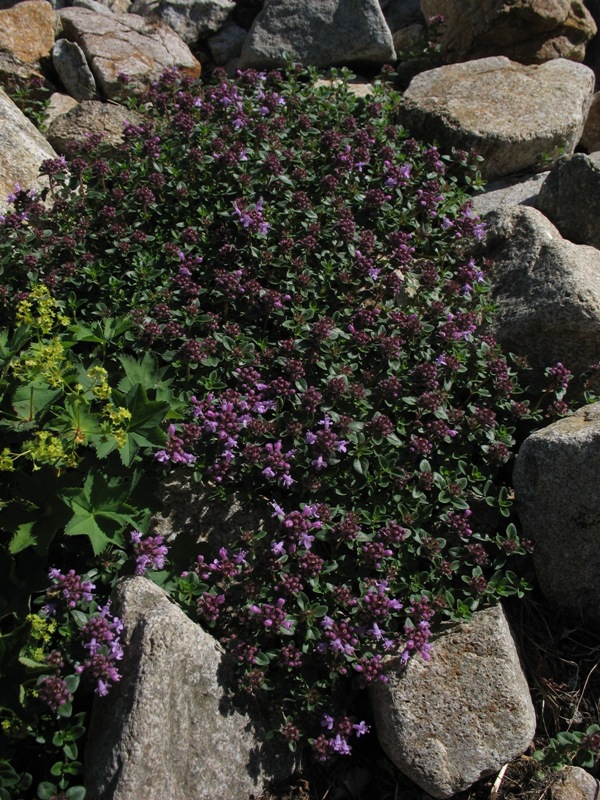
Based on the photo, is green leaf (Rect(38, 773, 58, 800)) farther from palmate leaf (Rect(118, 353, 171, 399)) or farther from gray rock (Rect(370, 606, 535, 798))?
palmate leaf (Rect(118, 353, 171, 399))

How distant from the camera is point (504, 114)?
6043 millimetres

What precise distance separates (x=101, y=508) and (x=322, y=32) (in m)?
5.75

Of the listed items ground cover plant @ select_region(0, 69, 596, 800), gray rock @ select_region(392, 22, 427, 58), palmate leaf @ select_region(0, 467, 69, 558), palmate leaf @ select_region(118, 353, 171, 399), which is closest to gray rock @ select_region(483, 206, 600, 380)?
ground cover plant @ select_region(0, 69, 596, 800)

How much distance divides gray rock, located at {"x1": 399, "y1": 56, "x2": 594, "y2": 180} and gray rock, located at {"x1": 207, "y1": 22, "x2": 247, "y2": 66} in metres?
2.68

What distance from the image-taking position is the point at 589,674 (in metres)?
4.06

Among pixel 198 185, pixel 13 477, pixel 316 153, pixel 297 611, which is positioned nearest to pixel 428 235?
pixel 316 153

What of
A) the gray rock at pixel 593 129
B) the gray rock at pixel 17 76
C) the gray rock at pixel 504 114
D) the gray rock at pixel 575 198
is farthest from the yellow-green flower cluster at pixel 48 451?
A: the gray rock at pixel 593 129

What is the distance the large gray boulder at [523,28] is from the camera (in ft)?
22.9

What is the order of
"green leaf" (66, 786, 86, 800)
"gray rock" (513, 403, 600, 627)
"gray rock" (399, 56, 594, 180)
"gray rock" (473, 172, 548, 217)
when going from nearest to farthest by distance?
1. "green leaf" (66, 786, 86, 800)
2. "gray rock" (513, 403, 600, 627)
3. "gray rock" (473, 172, 548, 217)
4. "gray rock" (399, 56, 594, 180)

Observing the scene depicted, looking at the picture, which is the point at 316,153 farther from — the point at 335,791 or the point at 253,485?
the point at 335,791

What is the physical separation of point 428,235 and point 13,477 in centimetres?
313

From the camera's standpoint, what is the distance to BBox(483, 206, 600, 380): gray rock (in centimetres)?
458

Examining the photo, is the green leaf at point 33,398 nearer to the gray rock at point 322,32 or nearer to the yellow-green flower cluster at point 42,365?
the yellow-green flower cluster at point 42,365

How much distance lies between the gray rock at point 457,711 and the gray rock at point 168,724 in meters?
0.61
